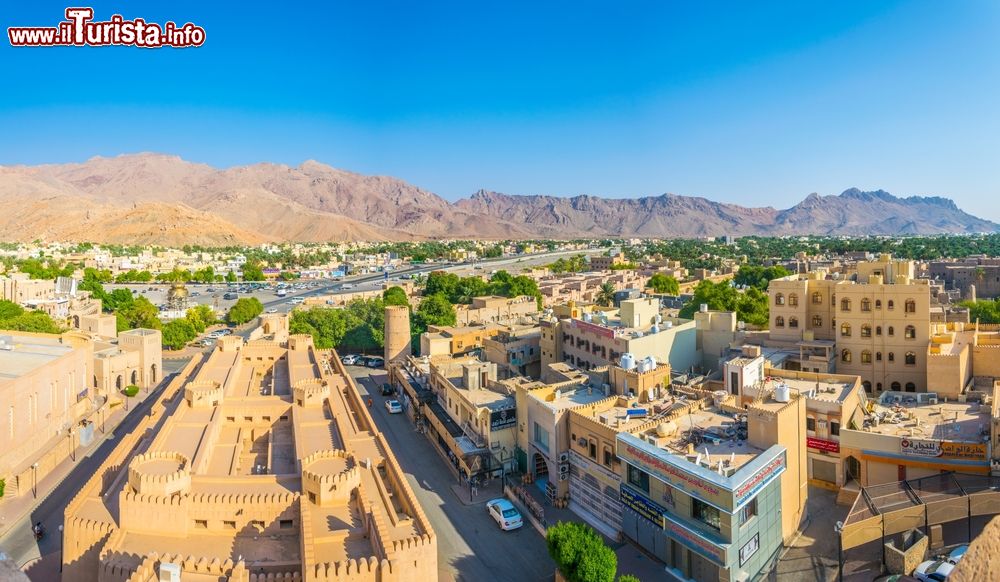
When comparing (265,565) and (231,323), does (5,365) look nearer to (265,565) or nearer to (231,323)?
(265,565)

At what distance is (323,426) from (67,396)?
20244 mm

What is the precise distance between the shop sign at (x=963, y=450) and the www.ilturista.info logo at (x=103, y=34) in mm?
34795

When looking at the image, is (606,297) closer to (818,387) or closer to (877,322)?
(877,322)

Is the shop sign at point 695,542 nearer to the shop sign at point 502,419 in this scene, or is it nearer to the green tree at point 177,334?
the shop sign at point 502,419

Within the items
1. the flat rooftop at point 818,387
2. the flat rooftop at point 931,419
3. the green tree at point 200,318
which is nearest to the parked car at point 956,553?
the flat rooftop at point 931,419

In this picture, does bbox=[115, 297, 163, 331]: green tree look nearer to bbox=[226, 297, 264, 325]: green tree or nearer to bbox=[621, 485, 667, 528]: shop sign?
bbox=[226, 297, 264, 325]: green tree

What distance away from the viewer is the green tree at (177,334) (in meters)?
62.1

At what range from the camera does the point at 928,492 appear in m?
21.1

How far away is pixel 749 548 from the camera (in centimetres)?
1934

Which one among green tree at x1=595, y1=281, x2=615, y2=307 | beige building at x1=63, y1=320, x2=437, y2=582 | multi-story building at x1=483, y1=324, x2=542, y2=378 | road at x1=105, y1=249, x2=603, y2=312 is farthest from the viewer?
road at x1=105, y1=249, x2=603, y2=312

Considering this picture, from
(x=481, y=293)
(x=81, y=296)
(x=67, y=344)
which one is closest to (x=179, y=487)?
(x=67, y=344)

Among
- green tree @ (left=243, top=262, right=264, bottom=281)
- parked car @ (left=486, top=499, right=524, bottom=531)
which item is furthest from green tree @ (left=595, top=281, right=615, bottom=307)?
green tree @ (left=243, top=262, right=264, bottom=281)

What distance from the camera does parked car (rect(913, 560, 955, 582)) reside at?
1711 cm

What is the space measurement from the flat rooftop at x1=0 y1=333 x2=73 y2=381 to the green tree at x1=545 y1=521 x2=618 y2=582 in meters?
28.6
